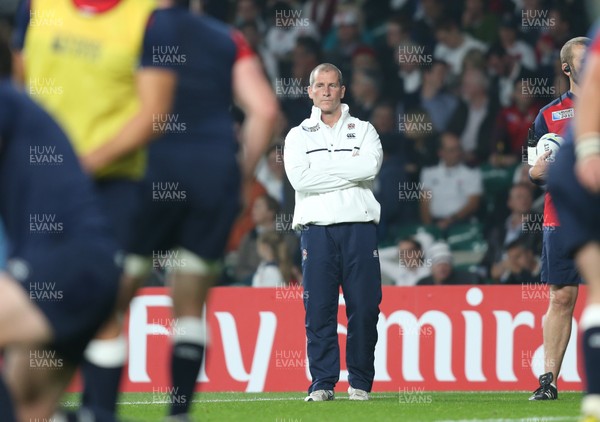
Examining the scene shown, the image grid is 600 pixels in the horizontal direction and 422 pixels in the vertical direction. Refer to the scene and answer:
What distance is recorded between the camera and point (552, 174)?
19.1 ft

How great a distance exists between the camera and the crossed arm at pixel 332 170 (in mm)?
10766

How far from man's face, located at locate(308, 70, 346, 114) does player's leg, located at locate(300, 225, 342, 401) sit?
0.93 meters

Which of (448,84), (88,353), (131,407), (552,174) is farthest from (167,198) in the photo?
(448,84)

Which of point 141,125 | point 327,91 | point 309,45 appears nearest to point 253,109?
point 141,125

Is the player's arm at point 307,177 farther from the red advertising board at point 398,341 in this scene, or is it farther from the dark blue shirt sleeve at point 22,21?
the dark blue shirt sleeve at point 22,21

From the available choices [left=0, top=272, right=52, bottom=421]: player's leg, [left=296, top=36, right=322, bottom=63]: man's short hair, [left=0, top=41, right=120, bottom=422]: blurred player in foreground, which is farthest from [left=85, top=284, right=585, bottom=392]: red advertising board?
[left=0, top=272, right=52, bottom=421]: player's leg

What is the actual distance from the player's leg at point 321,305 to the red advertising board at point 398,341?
131cm

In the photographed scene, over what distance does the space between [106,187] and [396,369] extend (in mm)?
6068

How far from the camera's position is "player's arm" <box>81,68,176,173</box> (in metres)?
6.11

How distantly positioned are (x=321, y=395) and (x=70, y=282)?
614cm

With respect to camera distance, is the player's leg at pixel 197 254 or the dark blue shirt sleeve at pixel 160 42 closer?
the dark blue shirt sleeve at pixel 160 42

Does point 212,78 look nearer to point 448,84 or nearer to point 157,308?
point 157,308

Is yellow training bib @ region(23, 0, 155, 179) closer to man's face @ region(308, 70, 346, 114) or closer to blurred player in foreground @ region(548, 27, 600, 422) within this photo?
blurred player in foreground @ region(548, 27, 600, 422)

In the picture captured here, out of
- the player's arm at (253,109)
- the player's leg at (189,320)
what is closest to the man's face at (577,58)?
the player's arm at (253,109)
